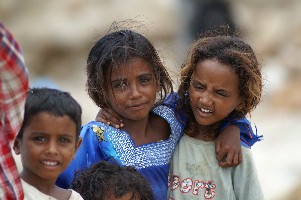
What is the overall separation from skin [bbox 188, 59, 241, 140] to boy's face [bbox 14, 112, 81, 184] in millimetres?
760

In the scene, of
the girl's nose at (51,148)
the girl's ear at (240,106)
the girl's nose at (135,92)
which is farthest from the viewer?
the girl's ear at (240,106)

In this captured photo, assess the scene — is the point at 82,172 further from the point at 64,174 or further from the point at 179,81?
the point at 179,81

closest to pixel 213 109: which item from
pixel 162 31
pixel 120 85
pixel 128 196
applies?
pixel 120 85

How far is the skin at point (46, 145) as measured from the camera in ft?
8.61

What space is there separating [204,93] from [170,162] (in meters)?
0.33

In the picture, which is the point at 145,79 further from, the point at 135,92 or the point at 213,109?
the point at 213,109

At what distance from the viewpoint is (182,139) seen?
3.41m

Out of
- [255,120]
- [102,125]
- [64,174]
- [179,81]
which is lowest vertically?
[64,174]

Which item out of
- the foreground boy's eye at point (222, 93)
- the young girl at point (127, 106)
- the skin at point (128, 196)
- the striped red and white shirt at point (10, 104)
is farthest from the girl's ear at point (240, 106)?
the striped red and white shirt at point (10, 104)

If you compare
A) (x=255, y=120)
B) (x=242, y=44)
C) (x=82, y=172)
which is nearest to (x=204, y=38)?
(x=242, y=44)

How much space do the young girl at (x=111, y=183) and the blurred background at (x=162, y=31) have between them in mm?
6993

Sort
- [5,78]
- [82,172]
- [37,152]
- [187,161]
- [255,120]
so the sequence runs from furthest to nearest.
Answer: [255,120] < [187,161] < [82,172] < [37,152] < [5,78]

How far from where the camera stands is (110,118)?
329 centimetres

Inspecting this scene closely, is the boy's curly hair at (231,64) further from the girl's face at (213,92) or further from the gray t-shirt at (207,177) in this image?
the gray t-shirt at (207,177)
